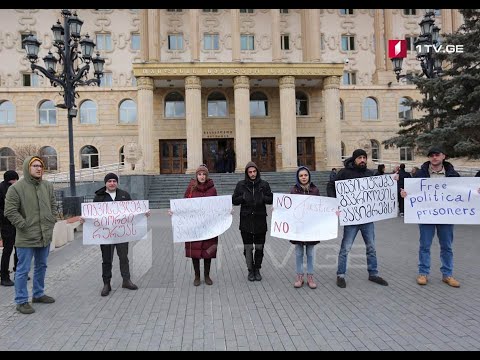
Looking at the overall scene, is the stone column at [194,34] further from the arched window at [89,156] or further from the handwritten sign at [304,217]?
the handwritten sign at [304,217]

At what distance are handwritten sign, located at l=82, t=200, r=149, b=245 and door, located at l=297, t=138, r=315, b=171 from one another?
3211 centimetres

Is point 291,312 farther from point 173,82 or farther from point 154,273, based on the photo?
point 173,82

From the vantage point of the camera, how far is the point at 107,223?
657 cm

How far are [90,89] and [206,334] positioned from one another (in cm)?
3833

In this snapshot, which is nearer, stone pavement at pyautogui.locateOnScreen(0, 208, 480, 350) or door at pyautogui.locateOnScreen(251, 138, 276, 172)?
stone pavement at pyautogui.locateOnScreen(0, 208, 480, 350)

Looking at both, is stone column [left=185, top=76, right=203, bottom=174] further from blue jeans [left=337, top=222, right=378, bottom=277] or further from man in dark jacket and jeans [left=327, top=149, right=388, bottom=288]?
blue jeans [left=337, top=222, right=378, bottom=277]

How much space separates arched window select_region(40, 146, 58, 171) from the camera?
37.6m

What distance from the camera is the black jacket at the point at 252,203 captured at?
21.9ft

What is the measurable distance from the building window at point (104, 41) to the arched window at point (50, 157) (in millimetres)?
12448

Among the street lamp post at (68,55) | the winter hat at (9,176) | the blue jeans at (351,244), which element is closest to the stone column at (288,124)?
the street lamp post at (68,55)

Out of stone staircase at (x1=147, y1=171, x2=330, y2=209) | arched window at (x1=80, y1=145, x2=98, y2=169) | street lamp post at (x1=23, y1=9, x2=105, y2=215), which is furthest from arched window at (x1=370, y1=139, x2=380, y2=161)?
street lamp post at (x1=23, y1=9, x2=105, y2=215)

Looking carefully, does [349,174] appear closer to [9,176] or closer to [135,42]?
[9,176]

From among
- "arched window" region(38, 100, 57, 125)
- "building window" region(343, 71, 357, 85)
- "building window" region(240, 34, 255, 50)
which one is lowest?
"arched window" region(38, 100, 57, 125)
